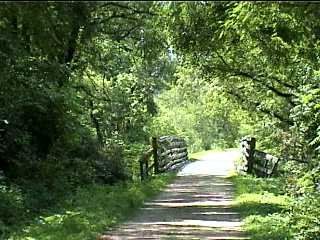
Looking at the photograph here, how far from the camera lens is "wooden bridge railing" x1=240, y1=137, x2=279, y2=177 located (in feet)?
67.8

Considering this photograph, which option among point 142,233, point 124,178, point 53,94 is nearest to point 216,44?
point 53,94

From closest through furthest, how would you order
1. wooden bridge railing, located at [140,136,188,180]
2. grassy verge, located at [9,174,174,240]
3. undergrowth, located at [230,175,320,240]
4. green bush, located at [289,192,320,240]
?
green bush, located at [289,192,320,240], undergrowth, located at [230,175,320,240], grassy verge, located at [9,174,174,240], wooden bridge railing, located at [140,136,188,180]

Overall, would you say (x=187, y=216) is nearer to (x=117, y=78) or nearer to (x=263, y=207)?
(x=263, y=207)

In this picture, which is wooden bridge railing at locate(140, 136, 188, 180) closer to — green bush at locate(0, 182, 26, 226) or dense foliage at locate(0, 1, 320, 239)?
dense foliage at locate(0, 1, 320, 239)

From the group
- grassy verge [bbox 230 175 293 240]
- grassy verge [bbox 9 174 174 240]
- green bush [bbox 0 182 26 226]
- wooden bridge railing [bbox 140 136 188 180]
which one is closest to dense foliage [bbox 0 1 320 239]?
green bush [bbox 0 182 26 226]

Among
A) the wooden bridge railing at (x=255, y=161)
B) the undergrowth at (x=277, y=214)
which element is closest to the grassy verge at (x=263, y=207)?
the undergrowth at (x=277, y=214)

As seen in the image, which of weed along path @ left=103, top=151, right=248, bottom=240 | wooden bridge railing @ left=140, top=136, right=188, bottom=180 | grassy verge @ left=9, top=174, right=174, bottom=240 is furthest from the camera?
wooden bridge railing @ left=140, top=136, right=188, bottom=180

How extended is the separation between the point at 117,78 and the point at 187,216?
1378 centimetres

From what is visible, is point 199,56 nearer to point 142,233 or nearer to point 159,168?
point 159,168

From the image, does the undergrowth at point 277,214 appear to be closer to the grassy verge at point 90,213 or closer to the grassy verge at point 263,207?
the grassy verge at point 263,207

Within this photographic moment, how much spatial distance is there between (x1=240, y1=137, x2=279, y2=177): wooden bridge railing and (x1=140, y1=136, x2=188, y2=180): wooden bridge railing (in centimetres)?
319

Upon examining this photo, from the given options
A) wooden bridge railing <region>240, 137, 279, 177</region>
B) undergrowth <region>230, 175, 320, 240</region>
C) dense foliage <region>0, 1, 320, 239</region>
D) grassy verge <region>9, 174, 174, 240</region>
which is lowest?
undergrowth <region>230, 175, 320, 240</region>

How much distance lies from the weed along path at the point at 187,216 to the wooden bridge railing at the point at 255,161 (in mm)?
2529

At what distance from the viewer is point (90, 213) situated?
38.7 feet
